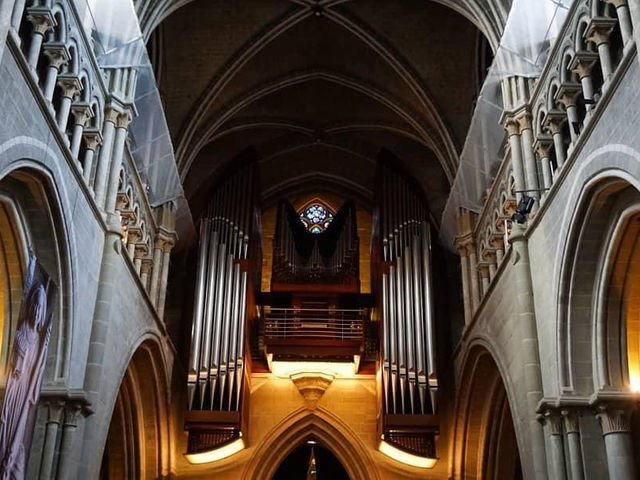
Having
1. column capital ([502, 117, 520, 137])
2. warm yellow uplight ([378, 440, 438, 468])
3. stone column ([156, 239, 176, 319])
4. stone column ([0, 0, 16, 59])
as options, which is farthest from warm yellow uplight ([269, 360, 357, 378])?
stone column ([0, 0, 16, 59])

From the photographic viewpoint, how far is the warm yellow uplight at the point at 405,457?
16.0 metres

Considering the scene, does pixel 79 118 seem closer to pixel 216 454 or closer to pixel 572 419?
pixel 572 419

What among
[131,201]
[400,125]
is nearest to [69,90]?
[131,201]

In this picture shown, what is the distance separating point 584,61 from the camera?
32.6ft

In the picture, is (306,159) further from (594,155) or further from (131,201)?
(594,155)

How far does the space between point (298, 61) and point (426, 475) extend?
29.3ft

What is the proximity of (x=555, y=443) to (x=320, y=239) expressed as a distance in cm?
1047

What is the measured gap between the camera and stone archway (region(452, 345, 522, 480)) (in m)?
14.9

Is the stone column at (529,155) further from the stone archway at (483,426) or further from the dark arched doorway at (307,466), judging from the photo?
the dark arched doorway at (307,466)

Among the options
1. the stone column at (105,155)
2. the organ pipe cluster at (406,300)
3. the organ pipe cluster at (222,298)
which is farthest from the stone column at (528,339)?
the organ pipe cluster at (222,298)

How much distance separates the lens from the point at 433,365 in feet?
51.5

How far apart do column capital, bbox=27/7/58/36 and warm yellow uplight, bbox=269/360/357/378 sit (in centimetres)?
884

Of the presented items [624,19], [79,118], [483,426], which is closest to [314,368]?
[483,426]

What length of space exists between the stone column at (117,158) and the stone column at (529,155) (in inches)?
223
